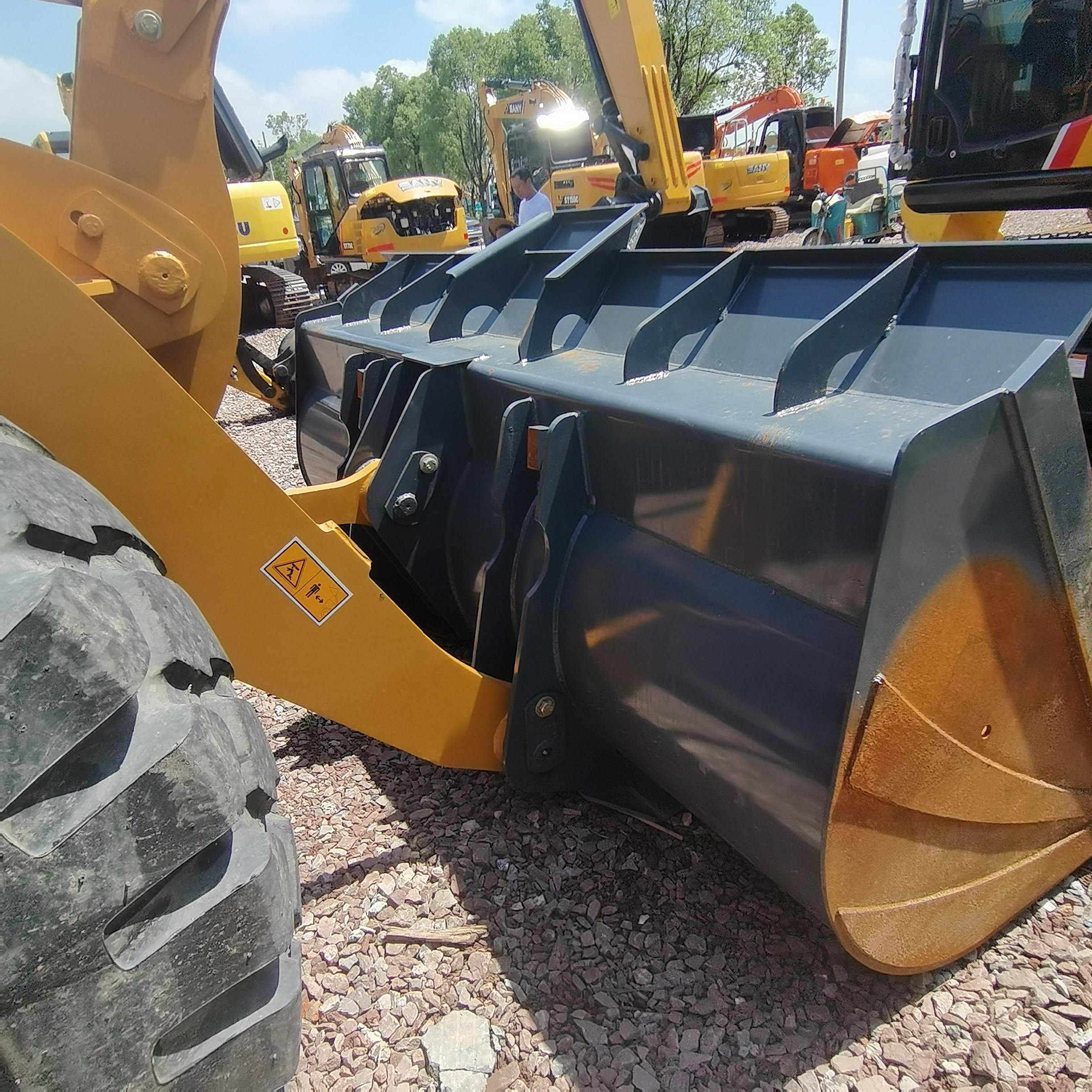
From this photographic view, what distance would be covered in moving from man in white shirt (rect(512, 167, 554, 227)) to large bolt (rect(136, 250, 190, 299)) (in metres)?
6.92

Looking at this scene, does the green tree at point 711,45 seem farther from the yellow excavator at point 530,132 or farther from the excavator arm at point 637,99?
the excavator arm at point 637,99

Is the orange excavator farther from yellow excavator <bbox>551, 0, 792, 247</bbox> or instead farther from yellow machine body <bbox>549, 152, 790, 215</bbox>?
yellow excavator <bbox>551, 0, 792, 247</bbox>

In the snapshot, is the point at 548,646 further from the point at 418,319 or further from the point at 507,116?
the point at 507,116

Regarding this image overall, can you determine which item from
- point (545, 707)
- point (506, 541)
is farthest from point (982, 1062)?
point (506, 541)

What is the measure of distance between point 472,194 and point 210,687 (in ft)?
201

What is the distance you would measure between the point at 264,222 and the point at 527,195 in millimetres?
3806

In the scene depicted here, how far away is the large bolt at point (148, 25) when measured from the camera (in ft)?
5.05

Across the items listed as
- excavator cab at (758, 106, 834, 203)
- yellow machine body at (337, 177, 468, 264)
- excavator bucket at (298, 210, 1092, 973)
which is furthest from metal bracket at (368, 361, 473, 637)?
excavator cab at (758, 106, 834, 203)

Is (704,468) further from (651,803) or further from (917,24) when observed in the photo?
(917,24)

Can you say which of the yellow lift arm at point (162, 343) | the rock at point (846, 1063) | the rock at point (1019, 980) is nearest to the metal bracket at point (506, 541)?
the yellow lift arm at point (162, 343)

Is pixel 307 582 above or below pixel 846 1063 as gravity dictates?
above

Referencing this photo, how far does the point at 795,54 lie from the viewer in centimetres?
4775

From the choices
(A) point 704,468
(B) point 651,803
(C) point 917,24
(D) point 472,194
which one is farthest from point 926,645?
(D) point 472,194

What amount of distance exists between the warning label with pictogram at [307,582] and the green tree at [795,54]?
50.4m
